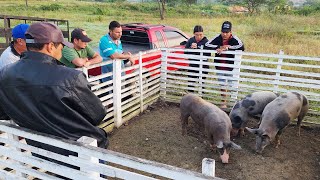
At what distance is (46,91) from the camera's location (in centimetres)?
228

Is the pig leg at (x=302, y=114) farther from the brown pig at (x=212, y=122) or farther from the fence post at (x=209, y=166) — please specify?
the fence post at (x=209, y=166)

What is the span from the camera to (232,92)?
7.22 m

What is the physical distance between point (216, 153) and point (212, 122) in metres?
0.54

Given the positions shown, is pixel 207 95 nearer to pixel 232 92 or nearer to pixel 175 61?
pixel 232 92

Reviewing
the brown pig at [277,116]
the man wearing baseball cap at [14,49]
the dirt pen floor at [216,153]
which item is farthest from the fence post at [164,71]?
the man wearing baseball cap at [14,49]

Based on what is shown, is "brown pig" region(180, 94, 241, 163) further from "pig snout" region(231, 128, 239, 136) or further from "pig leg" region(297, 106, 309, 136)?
"pig leg" region(297, 106, 309, 136)

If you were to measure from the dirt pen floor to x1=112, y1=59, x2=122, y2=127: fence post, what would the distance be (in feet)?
0.72

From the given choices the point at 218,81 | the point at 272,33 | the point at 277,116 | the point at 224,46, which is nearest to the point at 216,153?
the point at 277,116

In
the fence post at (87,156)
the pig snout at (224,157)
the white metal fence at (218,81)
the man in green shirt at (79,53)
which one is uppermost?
the man in green shirt at (79,53)

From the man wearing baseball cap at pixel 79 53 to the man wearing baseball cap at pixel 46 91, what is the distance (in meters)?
2.30

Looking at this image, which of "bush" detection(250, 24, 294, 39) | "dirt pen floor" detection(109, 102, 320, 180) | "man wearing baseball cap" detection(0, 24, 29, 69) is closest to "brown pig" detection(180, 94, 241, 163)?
"dirt pen floor" detection(109, 102, 320, 180)

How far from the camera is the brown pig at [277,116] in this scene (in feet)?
17.5

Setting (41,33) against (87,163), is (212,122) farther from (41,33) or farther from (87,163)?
(41,33)

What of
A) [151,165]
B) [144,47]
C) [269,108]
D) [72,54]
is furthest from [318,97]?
[151,165]
